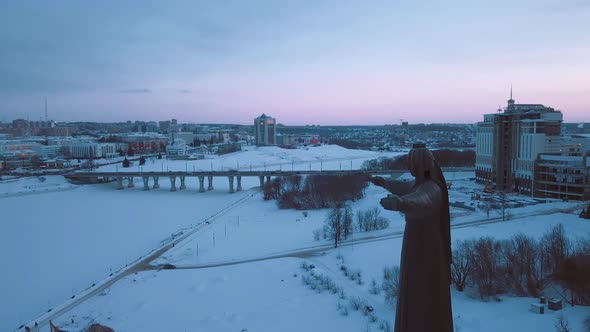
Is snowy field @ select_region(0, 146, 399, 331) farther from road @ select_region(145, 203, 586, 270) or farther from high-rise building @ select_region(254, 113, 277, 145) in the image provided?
high-rise building @ select_region(254, 113, 277, 145)

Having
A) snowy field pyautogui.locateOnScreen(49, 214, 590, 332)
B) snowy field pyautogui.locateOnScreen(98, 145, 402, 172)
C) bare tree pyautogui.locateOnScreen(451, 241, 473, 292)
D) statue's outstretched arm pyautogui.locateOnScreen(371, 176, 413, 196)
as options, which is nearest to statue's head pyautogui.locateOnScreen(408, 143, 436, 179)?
statue's outstretched arm pyautogui.locateOnScreen(371, 176, 413, 196)

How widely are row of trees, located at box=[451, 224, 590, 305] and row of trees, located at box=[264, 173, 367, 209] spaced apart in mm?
19069

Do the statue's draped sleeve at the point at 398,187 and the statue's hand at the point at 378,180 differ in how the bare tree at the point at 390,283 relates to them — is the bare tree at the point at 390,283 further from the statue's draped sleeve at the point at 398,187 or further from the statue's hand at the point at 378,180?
the statue's hand at the point at 378,180

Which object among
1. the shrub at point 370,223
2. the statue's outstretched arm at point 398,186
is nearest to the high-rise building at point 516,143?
the shrub at point 370,223

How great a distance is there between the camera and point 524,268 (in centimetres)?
1742

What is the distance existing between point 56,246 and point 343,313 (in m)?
20.7

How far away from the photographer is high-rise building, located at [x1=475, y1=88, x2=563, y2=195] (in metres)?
42.8

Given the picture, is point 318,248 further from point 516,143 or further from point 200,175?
point 200,175

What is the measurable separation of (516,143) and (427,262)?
46.4m

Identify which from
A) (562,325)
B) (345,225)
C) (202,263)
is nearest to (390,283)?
(562,325)

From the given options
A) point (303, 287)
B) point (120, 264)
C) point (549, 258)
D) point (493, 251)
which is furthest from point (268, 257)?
point (549, 258)

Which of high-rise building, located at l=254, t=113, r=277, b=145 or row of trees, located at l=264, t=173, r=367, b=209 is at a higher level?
high-rise building, located at l=254, t=113, r=277, b=145

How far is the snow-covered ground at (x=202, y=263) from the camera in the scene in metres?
15.8

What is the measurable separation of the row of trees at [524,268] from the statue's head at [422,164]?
14109 millimetres
